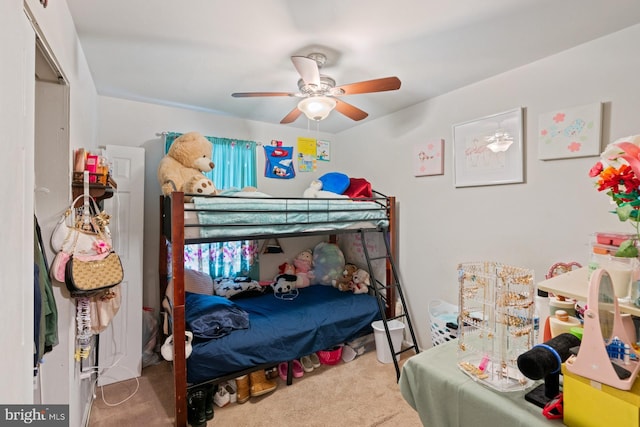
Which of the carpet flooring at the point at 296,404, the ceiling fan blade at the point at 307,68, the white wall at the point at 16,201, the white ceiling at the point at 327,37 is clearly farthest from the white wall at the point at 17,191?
the carpet flooring at the point at 296,404

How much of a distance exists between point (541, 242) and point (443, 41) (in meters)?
1.48

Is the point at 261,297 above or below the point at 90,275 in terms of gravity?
below

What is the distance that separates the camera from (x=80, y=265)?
151cm

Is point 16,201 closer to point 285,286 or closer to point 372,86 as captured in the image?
point 372,86

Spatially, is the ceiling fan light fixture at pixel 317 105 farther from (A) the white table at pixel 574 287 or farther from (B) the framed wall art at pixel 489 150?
(A) the white table at pixel 574 287

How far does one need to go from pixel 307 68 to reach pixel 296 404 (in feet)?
7.38

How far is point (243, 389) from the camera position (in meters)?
2.14

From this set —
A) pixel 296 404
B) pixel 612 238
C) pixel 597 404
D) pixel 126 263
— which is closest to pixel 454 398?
pixel 597 404

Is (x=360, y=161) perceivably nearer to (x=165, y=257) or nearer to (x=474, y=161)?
(x=474, y=161)

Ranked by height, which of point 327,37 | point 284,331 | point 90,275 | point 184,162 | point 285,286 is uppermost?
point 327,37

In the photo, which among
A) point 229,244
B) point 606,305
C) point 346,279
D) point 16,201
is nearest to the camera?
point 16,201

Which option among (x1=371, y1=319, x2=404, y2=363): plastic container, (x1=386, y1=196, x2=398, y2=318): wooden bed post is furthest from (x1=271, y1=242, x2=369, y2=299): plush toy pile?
(x1=371, y1=319, x2=404, y2=363): plastic container

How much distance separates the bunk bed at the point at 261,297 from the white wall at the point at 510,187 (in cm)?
31

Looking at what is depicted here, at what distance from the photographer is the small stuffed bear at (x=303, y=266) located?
11.3 feet
